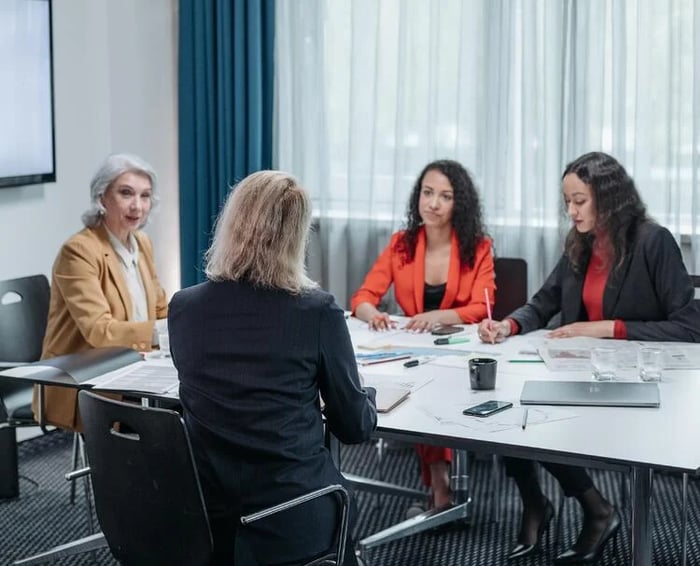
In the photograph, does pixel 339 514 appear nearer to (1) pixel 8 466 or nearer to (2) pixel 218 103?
(1) pixel 8 466

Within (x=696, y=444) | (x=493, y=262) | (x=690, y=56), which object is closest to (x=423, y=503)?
(x=493, y=262)

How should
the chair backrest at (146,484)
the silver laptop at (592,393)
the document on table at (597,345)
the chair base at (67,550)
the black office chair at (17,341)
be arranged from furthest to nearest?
1. the black office chair at (17,341)
2. the chair base at (67,550)
3. the document on table at (597,345)
4. the silver laptop at (592,393)
5. the chair backrest at (146,484)

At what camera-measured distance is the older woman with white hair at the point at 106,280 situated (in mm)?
3404

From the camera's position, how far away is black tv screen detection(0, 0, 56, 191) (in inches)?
166

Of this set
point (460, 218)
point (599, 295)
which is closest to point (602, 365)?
point (599, 295)

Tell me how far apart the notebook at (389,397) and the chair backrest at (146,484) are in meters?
0.58

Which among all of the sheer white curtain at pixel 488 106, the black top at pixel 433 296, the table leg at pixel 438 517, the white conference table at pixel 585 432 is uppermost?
the sheer white curtain at pixel 488 106

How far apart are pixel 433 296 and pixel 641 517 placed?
1.79 metres

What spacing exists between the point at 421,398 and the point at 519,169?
1.98 metres

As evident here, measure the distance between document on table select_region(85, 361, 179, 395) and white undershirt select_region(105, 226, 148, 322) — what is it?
2.21ft

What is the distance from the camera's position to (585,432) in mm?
2375

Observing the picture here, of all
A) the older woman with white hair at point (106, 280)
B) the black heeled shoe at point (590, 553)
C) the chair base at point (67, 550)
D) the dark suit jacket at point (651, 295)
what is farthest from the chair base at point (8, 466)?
the black heeled shoe at point (590, 553)

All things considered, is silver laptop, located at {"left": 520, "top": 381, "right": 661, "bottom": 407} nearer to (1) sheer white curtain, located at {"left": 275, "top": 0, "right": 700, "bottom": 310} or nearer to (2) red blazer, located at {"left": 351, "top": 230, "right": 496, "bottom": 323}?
(2) red blazer, located at {"left": 351, "top": 230, "right": 496, "bottom": 323}

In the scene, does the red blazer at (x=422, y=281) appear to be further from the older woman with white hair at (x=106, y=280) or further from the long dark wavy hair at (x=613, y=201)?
the older woman with white hair at (x=106, y=280)
